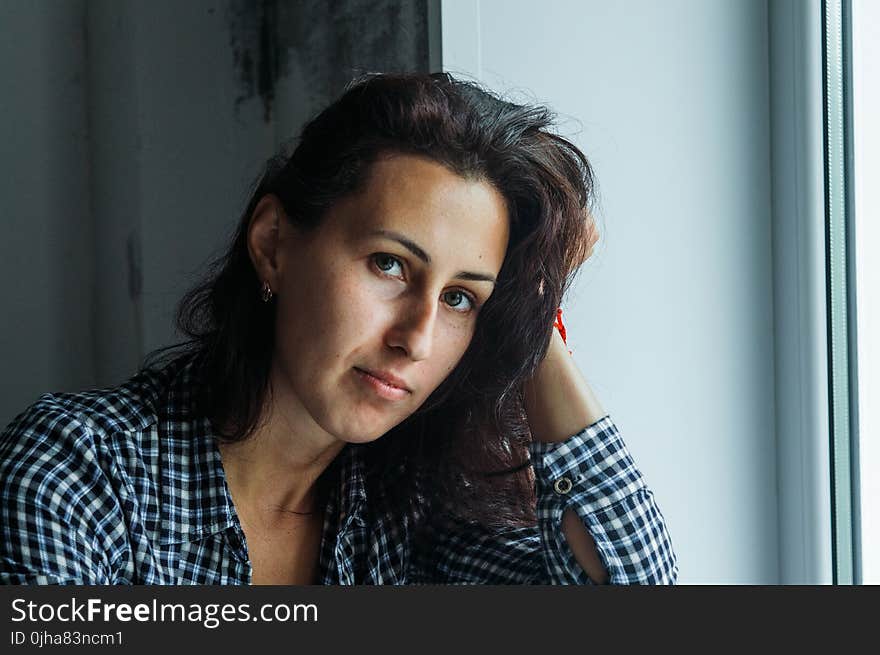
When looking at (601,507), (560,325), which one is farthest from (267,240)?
(601,507)

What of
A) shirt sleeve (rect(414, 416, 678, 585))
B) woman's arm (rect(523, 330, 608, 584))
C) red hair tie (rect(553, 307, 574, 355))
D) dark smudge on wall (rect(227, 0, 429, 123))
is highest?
dark smudge on wall (rect(227, 0, 429, 123))

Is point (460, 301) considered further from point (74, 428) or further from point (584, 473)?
point (74, 428)

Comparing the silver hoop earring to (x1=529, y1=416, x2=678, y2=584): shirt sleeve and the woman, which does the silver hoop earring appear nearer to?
the woman

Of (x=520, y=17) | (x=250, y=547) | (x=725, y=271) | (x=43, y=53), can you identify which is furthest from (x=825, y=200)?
(x=43, y=53)

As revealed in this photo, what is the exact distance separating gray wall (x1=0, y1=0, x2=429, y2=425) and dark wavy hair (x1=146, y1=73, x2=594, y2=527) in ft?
1.06

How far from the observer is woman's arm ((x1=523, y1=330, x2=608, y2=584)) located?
1.18 m

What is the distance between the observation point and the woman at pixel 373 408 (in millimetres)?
1053

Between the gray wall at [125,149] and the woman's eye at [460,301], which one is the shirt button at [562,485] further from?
the gray wall at [125,149]

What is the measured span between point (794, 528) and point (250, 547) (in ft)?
2.53

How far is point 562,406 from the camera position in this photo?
1.20 metres

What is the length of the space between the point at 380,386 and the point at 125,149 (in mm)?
705

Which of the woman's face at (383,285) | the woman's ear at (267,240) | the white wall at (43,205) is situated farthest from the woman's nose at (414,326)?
the white wall at (43,205)

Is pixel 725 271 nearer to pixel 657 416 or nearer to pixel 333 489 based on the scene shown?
pixel 657 416

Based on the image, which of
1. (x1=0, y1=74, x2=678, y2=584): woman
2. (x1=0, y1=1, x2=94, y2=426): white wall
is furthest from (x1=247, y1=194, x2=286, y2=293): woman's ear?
(x1=0, y1=1, x2=94, y2=426): white wall
